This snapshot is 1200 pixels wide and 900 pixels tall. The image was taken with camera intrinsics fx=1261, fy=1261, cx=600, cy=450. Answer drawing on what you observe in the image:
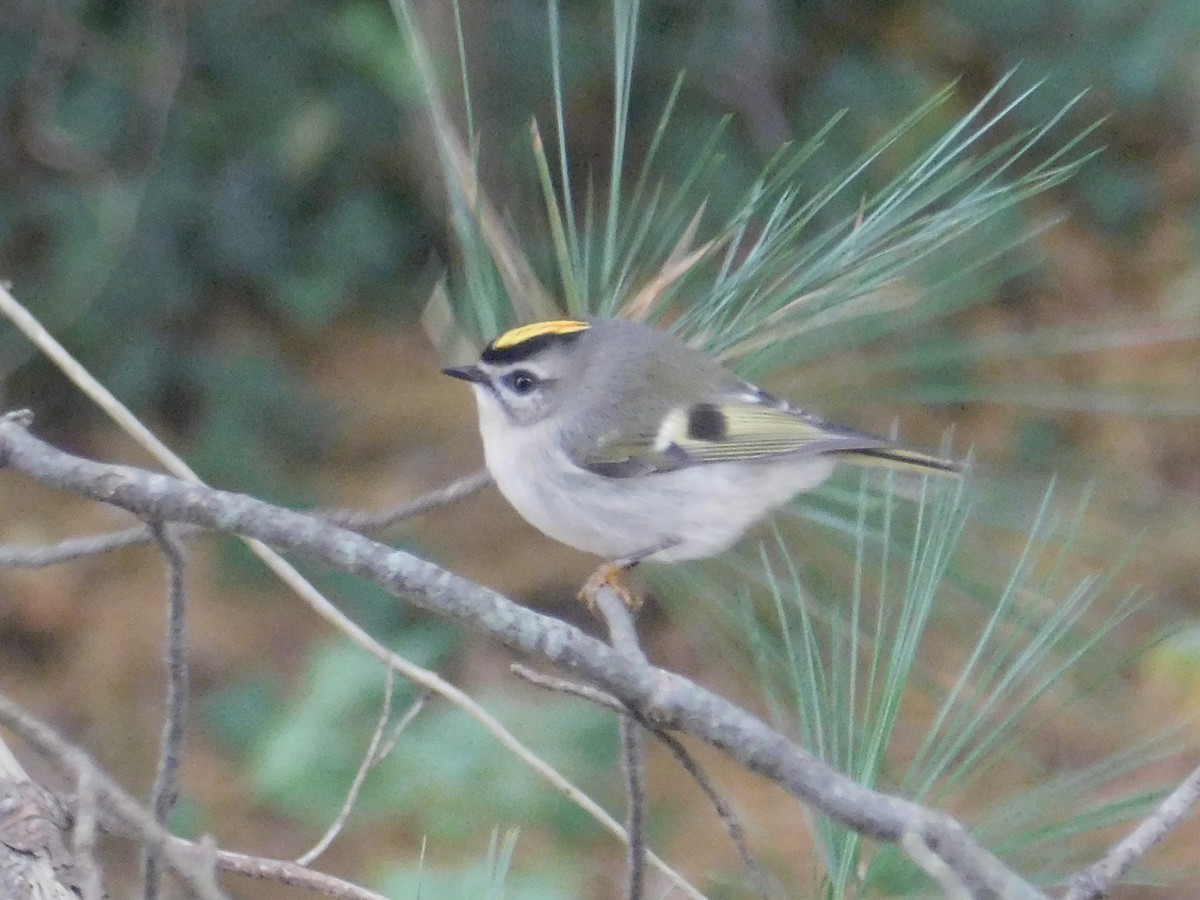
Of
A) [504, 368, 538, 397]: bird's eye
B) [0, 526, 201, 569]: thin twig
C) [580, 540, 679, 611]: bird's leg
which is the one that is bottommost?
[0, 526, 201, 569]: thin twig

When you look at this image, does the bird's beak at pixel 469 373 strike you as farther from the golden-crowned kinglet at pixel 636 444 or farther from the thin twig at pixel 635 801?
the thin twig at pixel 635 801

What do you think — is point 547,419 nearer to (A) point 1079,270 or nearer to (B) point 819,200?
(B) point 819,200

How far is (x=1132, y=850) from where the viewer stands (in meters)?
0.41

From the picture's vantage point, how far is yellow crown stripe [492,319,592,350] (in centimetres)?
92

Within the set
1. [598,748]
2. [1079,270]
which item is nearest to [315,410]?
[598,748]

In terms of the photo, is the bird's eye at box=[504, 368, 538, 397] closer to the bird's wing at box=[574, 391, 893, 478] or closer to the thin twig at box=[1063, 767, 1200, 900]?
the bird's wing at box=[574, 391, 893, 478]

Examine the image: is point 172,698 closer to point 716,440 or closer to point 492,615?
point 492,615

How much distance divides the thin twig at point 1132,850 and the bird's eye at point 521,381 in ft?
2.29

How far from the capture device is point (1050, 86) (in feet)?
6.39

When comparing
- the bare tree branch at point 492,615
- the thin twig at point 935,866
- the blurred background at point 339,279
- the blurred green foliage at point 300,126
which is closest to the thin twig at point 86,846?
the bare tree branch at point 492,615

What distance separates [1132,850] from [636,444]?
0.74 metres

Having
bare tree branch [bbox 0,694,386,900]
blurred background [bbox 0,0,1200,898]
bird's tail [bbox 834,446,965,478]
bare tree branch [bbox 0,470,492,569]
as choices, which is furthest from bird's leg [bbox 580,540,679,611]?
blurred background [bbox 0,0,1200,898]

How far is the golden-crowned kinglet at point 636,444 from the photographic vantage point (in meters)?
0.99

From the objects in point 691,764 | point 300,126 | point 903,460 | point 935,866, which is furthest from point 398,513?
point 300,126
